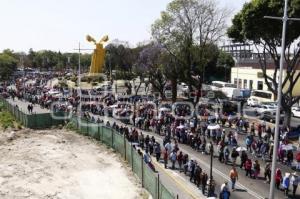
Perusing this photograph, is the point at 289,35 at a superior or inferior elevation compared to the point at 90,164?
superior

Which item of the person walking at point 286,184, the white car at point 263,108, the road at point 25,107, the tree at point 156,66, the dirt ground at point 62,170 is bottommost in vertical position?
the dirt ground at point 62,170

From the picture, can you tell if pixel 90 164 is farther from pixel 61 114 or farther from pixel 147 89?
pixel 147 89

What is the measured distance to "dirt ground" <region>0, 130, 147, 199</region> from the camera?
75.0 feet

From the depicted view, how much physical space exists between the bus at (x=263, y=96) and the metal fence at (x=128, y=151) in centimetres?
2750

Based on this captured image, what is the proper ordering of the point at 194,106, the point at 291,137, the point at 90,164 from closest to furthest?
the point at 90,164 < the point at 291,137 < the point at 194,106

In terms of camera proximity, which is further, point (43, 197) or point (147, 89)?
point (147, 89)

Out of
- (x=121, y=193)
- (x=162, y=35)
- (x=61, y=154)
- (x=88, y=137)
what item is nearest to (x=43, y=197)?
(x=121, y=193)

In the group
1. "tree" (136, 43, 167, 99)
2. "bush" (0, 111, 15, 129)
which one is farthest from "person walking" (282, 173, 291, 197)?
"tree" (136, 43, 167, 99)

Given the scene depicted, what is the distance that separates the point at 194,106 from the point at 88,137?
1596 centimetres

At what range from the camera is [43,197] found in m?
22.1

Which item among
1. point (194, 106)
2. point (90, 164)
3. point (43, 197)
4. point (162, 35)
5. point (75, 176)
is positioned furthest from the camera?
point (162, 35)

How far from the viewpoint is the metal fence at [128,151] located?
63.9ft

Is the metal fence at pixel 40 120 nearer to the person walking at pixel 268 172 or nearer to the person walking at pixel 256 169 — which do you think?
the person walking at pixel 256 169

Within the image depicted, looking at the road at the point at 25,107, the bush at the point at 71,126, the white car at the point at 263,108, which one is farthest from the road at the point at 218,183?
the road at the point at 25,107
